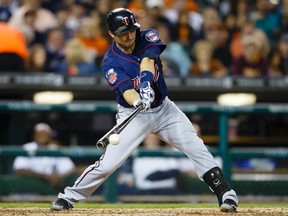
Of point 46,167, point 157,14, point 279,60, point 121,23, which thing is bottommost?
point 46,167

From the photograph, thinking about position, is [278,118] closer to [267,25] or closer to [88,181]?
[267,25]

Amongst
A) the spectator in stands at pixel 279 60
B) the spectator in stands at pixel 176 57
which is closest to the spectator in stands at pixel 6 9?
the spectator in stands at pixel 176 57

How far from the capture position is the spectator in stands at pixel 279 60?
11.5 m

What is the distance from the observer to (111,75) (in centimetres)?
659

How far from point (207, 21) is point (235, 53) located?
2.58ft

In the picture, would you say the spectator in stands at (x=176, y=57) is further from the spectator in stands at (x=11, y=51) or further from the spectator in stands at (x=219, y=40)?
the spectator in stands at (x=11, y=51)

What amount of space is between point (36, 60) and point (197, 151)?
4.82 m

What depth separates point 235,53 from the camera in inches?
459

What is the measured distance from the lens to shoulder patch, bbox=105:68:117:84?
655cm

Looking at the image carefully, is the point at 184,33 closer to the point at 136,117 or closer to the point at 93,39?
the point at 93,39

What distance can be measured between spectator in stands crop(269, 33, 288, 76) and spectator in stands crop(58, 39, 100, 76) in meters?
2.48

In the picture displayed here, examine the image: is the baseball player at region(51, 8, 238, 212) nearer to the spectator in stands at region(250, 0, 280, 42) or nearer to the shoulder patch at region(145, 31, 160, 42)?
the shoulder patch at region(145, 31, 160, 42)

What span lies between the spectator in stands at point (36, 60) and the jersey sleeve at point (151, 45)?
14.4ft

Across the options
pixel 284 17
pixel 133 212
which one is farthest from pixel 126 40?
pixel 284 17
